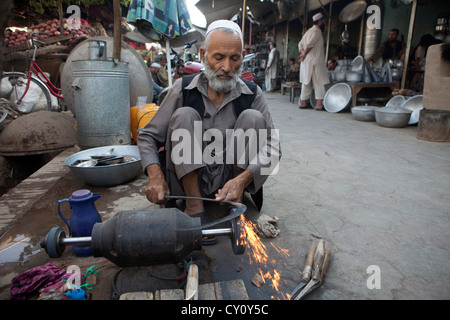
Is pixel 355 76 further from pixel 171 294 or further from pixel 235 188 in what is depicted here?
pixel 171 294

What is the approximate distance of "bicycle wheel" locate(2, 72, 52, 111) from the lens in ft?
18.5

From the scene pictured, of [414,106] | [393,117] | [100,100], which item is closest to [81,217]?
[100,100]

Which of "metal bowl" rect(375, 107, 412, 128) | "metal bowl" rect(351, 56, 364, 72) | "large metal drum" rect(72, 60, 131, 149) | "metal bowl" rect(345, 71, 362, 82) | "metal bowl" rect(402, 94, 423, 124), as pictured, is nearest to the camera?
"large metal drum" rect(72, 60, 131, 149)

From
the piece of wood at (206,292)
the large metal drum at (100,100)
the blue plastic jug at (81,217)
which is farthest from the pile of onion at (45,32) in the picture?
the piece of wood at (206,292)

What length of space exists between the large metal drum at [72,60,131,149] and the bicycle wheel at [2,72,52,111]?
3.35m

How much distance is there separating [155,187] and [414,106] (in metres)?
5.63

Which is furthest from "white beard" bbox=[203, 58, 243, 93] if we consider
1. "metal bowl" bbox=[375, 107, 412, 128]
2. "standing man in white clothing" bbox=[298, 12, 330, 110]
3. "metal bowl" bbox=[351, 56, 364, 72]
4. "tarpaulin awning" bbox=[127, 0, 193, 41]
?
"metal bowl" bbox=[351, 56, 364, 72]

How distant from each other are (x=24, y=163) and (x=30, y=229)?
2723 mm

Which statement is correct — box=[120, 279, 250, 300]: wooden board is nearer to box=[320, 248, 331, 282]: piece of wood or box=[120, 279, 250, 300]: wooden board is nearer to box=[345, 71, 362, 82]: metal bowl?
box=[320, 248, 331, 282]: piece of wood

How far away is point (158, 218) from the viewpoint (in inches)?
Answer: 46.8

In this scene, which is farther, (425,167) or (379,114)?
(379,114)

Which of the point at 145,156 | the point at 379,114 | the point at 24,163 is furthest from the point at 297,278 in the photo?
the point at 379,114

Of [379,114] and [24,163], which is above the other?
[379,114]
